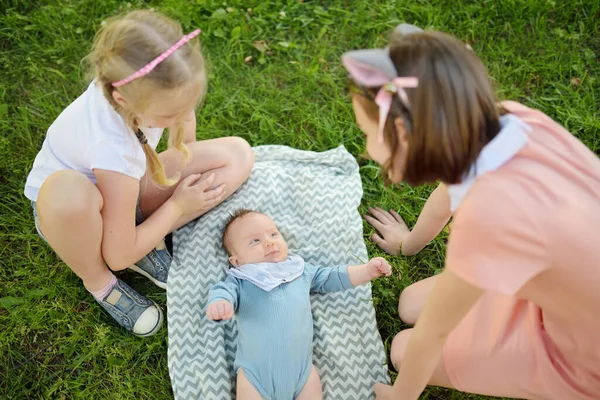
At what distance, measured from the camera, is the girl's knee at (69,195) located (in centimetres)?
197

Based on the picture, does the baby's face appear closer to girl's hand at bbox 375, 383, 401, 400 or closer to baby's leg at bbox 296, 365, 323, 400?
baby's leg at bbox 296, 365, 323, 400

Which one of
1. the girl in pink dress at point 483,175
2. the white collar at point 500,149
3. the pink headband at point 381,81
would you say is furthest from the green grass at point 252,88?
the pink headband at point 381,81

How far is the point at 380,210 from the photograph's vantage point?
267 centimetres

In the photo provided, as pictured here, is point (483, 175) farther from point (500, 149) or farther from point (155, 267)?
point (155, 267)

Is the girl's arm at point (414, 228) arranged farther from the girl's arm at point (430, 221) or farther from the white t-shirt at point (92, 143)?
the white t-shirt at point (92, 143)

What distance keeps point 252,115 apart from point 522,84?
1.45 metres

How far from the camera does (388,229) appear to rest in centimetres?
260

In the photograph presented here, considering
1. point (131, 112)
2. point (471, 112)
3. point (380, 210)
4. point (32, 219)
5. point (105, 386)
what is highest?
point (471, 112)

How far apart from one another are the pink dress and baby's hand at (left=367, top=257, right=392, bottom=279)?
2.10 feet

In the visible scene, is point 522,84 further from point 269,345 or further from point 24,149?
point 24,149

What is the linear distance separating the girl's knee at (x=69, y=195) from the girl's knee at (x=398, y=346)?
1.23m

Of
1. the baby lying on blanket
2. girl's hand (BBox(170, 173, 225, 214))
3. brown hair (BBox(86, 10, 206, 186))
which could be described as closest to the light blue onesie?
the baby lying on blanket

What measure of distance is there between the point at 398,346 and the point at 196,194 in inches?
40.2

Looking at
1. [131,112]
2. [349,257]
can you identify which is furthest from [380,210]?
[131,112]
